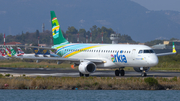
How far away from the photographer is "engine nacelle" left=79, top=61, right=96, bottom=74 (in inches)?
1887

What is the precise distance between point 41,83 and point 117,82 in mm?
8237

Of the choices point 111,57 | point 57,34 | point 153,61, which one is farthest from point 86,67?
point 57,34

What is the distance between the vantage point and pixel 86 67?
4797 centimetres

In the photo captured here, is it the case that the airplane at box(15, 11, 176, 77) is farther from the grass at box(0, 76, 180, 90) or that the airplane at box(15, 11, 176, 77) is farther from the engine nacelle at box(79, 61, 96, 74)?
the grass at box(0, 76, 180, 90)

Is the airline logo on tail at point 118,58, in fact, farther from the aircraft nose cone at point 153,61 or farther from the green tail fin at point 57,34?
the green tail fin at point 57,34

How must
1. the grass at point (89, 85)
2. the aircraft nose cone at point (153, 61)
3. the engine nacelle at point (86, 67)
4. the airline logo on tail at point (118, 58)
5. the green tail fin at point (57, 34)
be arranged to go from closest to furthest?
the grass at point (89, 85)
the aircraft nose cone at point (153, 61)
the engine nacelle at point (86, 67)
the airline logo on tail at point (118, 58)
the green tail fin at point (57, 34)

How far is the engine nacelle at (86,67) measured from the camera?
4794cm

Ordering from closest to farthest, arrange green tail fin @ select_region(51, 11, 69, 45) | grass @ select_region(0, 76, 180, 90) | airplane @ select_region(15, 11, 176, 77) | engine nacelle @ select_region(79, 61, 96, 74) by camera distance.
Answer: grass @ select_region(0, 76, 180, 90)
airplane @ select_region(15, 11, 176, 77)
engine nacelle @ select_region(79, 61, 96, 74)
green tail fin @ select_region(51, 11, 69, 45)

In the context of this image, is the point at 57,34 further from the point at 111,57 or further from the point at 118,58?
the point at 118,58

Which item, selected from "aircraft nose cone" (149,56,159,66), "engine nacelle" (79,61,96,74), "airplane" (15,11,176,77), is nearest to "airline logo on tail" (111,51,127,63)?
"airplane" (15,11,176,77)

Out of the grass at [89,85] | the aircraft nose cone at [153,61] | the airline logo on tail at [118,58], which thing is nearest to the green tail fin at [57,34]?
the airline logo on tail at [118,58]

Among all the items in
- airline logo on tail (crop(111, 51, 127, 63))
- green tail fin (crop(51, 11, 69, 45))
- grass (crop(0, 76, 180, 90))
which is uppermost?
green tail fin (crop(51, 11, 69, 45))
